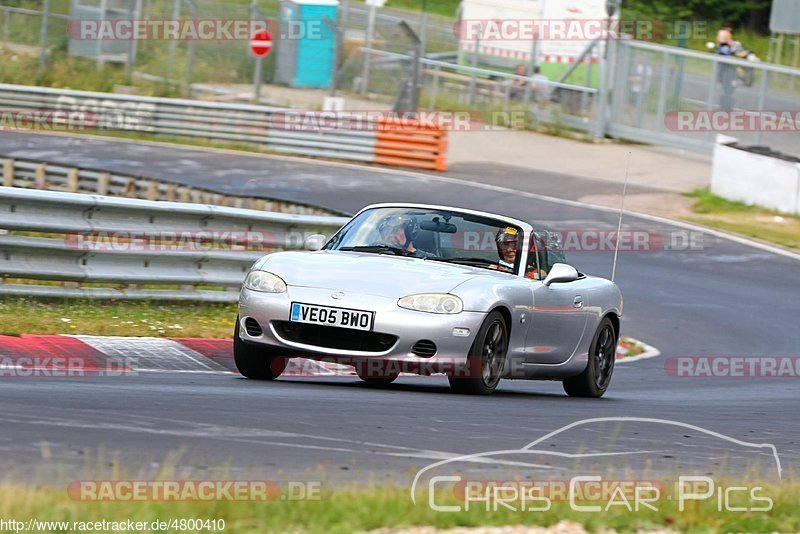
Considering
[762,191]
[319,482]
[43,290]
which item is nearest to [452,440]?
[319,482]

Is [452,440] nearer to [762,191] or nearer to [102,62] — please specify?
[762,191]

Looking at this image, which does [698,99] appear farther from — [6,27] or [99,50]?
[6,27]

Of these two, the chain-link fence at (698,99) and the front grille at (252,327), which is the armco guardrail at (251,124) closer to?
the chain-link fence at (698,99)

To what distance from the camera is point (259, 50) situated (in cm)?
3350

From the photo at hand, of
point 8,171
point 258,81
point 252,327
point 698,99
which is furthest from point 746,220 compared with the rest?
point 252,327

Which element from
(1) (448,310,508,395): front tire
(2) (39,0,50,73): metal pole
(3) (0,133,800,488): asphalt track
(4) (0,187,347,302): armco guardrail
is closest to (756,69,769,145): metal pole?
(3) (0,133,800,488): asphalt track

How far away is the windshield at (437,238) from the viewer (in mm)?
9750

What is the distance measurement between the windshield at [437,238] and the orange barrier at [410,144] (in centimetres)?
1943

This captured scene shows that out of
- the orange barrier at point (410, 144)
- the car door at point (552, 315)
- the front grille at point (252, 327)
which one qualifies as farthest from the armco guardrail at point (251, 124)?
the front grille at point (252, 327)

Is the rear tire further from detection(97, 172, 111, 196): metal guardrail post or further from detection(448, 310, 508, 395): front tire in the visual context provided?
detection(97, 172, 111, 196): metal guardrail post

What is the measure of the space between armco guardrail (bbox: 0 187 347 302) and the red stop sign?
66.5 feet

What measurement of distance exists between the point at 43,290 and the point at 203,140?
19.7 meters

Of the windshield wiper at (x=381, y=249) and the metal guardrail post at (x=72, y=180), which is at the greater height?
the windshield wiper at (x=381, y=249)

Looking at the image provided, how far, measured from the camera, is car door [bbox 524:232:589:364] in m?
9.85
